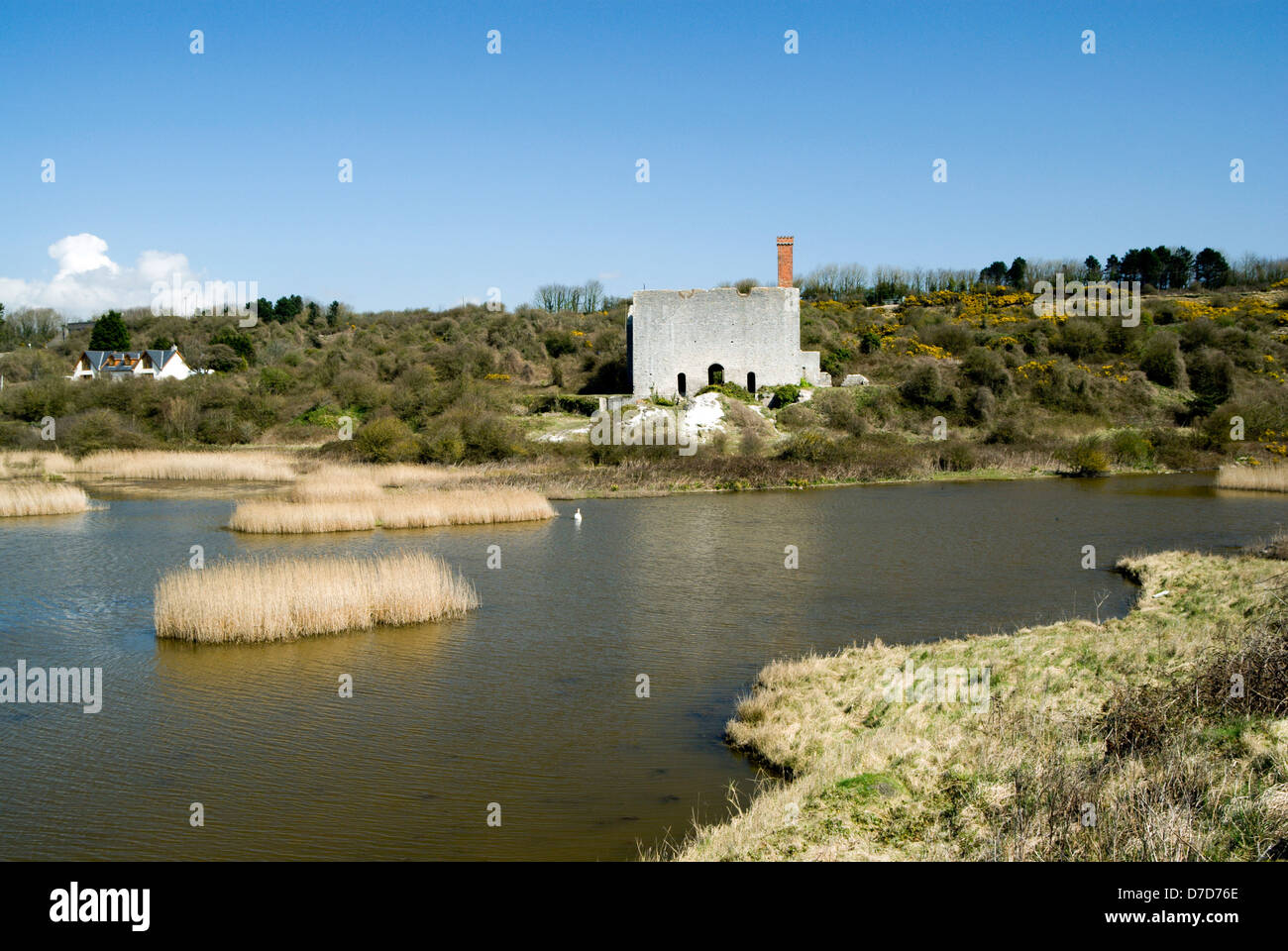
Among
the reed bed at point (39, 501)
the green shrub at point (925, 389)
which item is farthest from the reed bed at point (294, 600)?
the green shrub at point (925, 389)

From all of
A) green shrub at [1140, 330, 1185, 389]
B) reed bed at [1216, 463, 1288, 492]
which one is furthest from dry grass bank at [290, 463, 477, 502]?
green shrub at [1140, 330, 1185, 389]

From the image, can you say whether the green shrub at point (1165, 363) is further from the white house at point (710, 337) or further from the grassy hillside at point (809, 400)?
the white house at point (710, 337)

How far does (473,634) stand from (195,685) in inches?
140

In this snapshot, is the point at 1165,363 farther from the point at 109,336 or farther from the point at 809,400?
the point at 109,336

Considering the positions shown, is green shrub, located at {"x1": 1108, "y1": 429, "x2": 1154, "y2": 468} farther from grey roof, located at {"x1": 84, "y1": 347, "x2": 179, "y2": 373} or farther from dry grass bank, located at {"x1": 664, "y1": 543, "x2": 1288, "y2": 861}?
grey roof, located at {"x1": 84, "y1": 347, "x2": 179, "y2": 373}

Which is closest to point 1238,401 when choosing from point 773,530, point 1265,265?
point 773,530

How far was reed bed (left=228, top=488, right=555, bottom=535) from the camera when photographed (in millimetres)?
22047

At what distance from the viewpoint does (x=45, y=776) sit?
8.84m

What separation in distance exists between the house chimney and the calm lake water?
71.5 feet

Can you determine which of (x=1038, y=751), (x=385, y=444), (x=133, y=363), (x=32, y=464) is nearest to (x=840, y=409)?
(x=385, y=444)

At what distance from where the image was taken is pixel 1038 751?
23.9ft

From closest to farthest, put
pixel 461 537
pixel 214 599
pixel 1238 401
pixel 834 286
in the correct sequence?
pixel 214 599, pixel 461 537, pixel 1238 401, pixel 834 286

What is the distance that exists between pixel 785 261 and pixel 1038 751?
123ft
